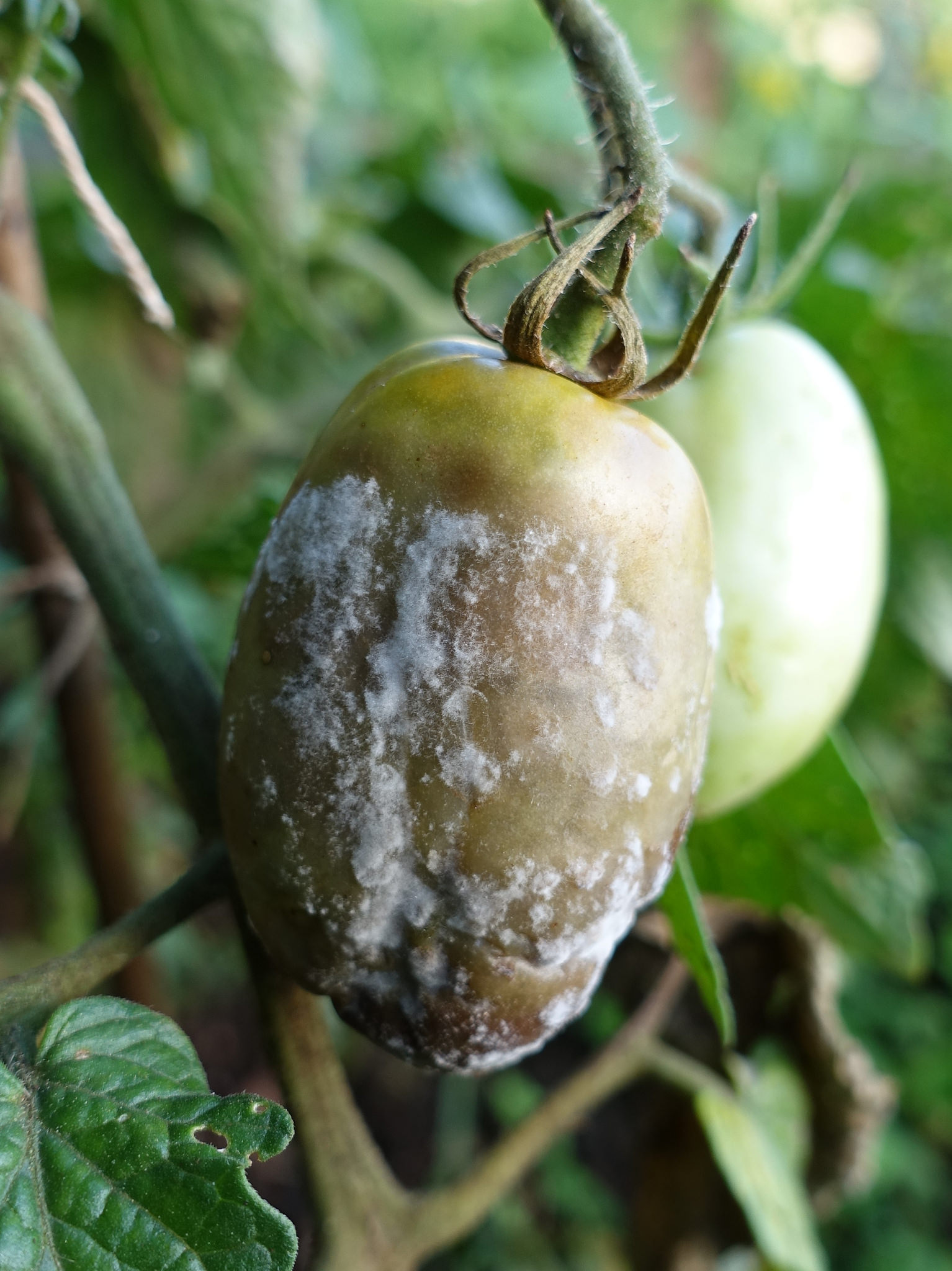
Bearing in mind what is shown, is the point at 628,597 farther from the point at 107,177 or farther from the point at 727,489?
the point at 107,177

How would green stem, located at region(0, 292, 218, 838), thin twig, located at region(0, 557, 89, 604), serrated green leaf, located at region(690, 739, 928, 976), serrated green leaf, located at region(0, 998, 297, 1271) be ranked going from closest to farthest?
1. serrated green leaf, located at region(0, 998, 297, 1271)
2. green stem, located at region(0, 292, 218, 838)
3. serrated green leaf, located at region(690, 739, 928, 976)
4. thin twig, located at region(0, 557, 89, 604)

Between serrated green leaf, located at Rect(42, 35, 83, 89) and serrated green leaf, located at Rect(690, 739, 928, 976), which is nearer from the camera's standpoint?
serrated green leaf, located at Rect(42, 35, 83, 89)

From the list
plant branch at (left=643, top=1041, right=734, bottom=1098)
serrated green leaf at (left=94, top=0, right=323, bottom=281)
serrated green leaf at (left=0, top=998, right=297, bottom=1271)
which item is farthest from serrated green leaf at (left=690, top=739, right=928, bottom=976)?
serrated green leaf at (left=94, top=0, right=323, bottom=281)

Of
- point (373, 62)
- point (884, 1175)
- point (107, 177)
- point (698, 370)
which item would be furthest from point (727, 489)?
point (373, 62)

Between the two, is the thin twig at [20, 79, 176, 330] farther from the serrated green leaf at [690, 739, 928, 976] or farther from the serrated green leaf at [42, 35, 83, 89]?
the serrated green leaf at [690, 739, 928, 976]

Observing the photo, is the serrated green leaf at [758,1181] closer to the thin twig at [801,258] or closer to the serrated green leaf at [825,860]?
the serrated green leaf at [825,860]
